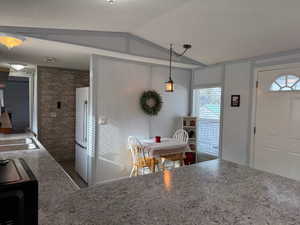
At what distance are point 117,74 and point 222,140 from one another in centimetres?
253

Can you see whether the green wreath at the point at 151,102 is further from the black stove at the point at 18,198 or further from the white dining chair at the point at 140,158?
the black stove at the point at 18,198

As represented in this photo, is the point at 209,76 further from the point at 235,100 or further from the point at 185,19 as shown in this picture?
the point at 185,19

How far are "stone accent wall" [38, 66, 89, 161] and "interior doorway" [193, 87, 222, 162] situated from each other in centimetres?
296

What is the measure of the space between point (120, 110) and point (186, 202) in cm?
304

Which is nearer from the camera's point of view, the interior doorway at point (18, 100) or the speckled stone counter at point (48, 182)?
the speckled stone counter at point (48, 182)

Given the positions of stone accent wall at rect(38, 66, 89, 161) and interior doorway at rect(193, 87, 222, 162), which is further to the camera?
stone accent wall at rect(38, 66, 89, 161)

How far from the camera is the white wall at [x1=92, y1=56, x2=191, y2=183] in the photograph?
12.2ft

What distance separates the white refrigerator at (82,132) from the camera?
3861mm

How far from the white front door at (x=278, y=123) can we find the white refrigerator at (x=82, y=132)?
3140 millimetres

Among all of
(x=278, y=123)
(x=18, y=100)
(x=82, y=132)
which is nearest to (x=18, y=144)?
(x=82, y=132)

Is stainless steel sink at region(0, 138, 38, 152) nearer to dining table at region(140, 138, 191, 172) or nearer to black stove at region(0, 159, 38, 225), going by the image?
dining table at region(140, 138, 191, 172)

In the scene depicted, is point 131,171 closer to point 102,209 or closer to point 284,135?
point 284,135

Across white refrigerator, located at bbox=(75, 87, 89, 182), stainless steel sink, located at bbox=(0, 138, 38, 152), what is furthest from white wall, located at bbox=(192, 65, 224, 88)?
stainless steel sink, located at bbox=(0, 138, 38, 152)

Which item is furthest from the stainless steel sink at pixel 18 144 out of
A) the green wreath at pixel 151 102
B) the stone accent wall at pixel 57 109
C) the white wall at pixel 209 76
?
the white wall at pixel 209 76
